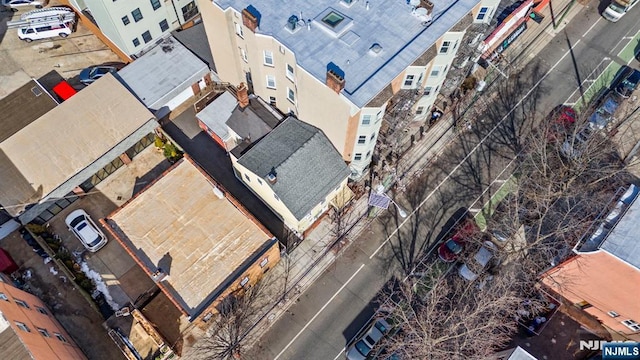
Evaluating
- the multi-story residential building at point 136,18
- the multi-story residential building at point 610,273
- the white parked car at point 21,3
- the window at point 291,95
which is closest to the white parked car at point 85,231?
the multi-story residential building at point 136,18

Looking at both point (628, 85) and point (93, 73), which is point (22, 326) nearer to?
point (93, 73)

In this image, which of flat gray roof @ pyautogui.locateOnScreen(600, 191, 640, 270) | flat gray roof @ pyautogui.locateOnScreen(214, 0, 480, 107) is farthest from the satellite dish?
flat gray roof @ pyautogui.locateOnScreen(600, 191, 640, 270)

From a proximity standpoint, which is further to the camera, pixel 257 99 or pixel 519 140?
pixel 519 140

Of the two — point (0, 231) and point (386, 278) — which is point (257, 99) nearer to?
point (386, 278)

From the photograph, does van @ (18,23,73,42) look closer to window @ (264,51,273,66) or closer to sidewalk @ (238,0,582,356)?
window @ (264,51,273,66)

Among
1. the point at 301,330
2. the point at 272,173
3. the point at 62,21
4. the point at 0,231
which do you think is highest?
the point at 62,21

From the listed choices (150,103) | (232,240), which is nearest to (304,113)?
(232,240)
